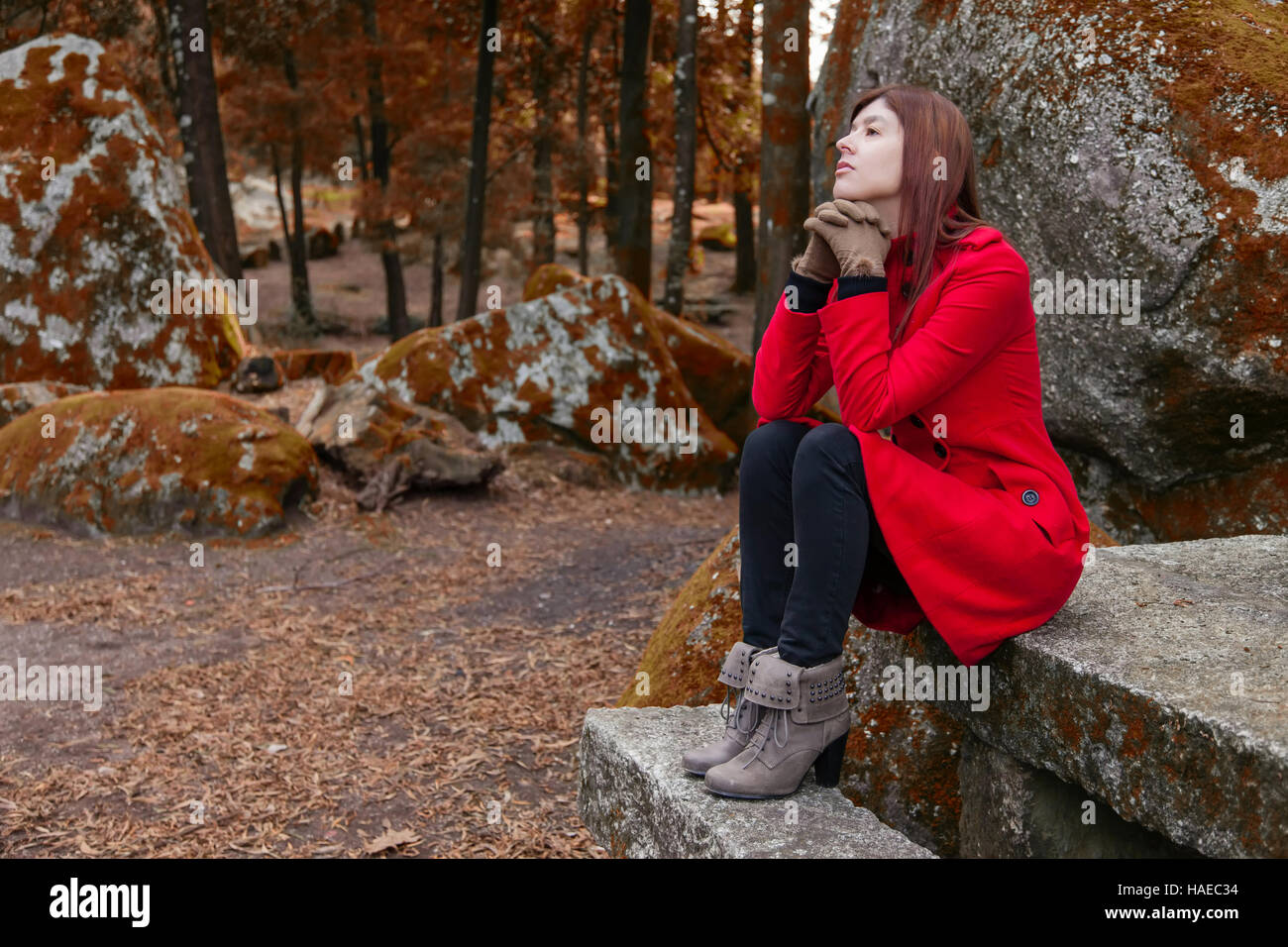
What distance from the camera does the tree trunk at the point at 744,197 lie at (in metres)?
16.2

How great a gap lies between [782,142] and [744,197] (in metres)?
10.9

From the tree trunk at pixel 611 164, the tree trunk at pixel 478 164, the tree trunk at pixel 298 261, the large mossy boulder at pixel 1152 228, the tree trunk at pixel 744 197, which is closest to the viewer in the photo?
the large mossy boulder at pixel 1152 228

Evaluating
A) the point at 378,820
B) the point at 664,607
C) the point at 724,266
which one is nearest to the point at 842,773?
the point at 378,820

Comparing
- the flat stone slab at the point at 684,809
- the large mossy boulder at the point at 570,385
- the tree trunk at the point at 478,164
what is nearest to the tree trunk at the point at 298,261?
the tree trunk at the point at 478,164

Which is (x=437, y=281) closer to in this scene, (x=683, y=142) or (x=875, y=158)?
(x=683, y=142)

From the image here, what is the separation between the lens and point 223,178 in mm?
12867

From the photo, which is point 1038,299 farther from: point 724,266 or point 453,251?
point 724,266

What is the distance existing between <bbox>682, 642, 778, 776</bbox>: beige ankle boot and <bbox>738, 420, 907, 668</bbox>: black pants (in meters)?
0.09

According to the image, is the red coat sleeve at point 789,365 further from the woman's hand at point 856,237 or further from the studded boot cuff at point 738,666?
the studded boot cuff at point 738,666

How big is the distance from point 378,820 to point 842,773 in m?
1.63

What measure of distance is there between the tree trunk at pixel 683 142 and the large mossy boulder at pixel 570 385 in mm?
3391

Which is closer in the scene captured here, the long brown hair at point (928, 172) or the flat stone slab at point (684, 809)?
the flat stone slab at point (684, 809)

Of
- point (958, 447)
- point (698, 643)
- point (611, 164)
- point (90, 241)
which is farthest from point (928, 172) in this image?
point (611, 164)

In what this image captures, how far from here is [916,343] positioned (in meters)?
2.78
